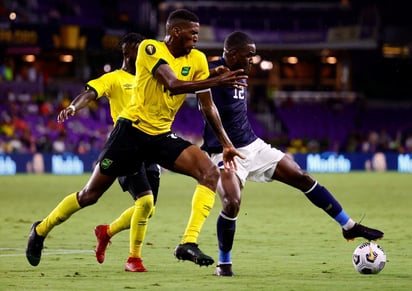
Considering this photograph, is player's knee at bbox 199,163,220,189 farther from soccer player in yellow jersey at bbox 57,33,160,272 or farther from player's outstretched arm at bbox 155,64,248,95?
soccer player in yellow jersey at bbox 57,33,160,272

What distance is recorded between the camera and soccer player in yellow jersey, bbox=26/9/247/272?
872 cm

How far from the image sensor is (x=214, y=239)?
42.3 feet

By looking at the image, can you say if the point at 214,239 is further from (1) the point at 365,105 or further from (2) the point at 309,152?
(1) the point at 365,105

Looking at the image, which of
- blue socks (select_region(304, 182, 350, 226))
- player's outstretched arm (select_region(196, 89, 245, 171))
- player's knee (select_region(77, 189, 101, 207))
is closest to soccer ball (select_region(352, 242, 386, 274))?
blue socks (select_region(304, 182, 350, 226))

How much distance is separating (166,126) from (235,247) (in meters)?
3.23

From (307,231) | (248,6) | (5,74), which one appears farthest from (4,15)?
(307,231)

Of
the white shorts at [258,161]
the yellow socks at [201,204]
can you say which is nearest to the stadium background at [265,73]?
the white shorts at [258,161]

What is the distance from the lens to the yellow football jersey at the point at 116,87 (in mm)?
10250

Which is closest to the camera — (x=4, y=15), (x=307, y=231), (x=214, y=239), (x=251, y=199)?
(x=214, y=239)

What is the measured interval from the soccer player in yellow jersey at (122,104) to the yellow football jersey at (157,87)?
3.10 ft

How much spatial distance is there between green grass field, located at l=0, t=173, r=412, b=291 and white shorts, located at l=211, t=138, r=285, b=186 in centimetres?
93

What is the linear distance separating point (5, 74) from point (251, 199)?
20364 mm

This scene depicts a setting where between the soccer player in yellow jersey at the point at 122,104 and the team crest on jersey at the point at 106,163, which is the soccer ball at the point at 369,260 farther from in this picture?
the team crest on jersey at the point at 106,163

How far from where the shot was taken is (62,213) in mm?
9398
